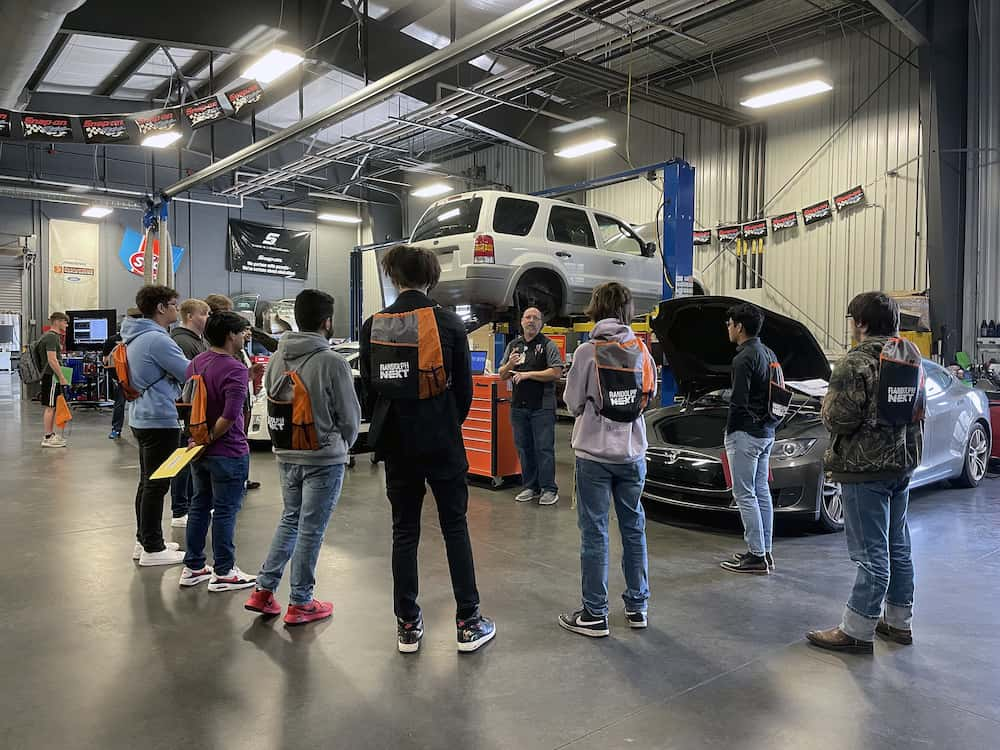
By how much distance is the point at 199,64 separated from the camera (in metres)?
14.2

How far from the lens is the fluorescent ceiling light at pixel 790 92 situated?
9.71 m

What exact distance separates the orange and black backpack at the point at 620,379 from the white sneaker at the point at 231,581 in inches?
85.1

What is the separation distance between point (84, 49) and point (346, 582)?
13.2 meters

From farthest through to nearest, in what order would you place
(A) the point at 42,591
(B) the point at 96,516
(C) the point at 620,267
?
(C) the point at 620,267 → (B) the point at 96,516 → (A) the point at 42,591

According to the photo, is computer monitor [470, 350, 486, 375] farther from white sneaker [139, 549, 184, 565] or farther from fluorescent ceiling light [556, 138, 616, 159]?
fluorescent ceiling light [556, 138, 616, 159]

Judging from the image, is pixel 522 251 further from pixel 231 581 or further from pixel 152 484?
pixel 231 581

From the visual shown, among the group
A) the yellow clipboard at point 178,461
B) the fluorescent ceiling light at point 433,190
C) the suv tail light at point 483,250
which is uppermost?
the fluorescent ceiling light at point 433,190

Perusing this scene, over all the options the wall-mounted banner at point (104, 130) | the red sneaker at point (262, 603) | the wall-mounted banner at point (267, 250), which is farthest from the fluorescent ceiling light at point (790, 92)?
the wall-mounted banner at point (267, 250)

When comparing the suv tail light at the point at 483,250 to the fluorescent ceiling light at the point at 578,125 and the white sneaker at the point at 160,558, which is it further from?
the fluorescent ceiling light at the point at 578,125

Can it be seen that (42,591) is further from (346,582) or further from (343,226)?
(343,226)

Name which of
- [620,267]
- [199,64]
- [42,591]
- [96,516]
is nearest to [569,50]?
[620,267]

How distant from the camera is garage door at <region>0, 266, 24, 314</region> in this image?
56.8 feet

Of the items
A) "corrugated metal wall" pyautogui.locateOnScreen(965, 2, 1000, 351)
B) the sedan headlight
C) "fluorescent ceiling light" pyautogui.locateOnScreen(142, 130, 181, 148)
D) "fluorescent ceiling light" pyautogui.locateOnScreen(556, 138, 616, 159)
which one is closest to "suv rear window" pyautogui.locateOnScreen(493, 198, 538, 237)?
the sedan headlight

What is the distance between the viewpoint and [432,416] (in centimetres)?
289
